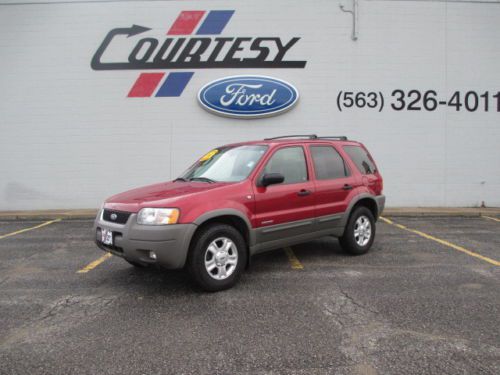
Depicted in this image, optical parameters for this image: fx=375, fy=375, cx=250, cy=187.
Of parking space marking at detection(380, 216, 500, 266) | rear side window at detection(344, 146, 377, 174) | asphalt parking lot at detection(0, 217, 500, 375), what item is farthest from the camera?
rear side window at detection(344, 146, 377, 174)

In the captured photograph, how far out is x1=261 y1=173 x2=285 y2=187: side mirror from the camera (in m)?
4.52

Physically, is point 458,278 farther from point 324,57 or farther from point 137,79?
point 137,79

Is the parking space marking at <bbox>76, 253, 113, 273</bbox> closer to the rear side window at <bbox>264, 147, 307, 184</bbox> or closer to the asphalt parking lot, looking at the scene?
the asphalt parking lot

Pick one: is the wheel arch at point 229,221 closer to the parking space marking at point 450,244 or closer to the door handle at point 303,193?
the door handle at point 303,193

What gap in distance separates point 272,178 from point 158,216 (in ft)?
4.64

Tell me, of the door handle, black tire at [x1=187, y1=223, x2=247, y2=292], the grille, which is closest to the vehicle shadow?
black tire at [x1=187, y1=223, x2=247, y2=292]

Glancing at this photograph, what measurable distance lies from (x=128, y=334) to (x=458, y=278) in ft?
13.2

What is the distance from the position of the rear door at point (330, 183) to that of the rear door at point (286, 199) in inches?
6.9

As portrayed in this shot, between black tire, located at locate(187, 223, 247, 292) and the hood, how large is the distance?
1.53ft

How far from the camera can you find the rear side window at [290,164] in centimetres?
496

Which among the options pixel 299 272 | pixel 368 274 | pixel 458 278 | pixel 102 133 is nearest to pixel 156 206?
pixel 299 272

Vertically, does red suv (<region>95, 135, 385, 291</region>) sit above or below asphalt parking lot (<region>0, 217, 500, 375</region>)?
above

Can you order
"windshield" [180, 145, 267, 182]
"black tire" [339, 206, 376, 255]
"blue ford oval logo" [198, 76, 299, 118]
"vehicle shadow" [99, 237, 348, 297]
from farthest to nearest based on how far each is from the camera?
1. "blue ford oval logo" [198, 76, 299, 118]
2. "black tire" [339, 206, 376, 255]
3. "windshield" [180, 145, 267, 182]
4. "vehicle shadow" [99, 237, 348, 297]

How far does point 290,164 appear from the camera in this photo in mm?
5148
